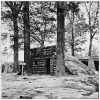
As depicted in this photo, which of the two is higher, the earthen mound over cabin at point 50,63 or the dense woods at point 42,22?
the dense woods at point 42,22

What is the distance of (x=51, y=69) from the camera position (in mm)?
19906

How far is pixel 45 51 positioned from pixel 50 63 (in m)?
1.39

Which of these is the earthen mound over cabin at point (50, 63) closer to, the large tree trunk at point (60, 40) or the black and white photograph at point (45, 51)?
the black and white photograph at point (45, 51)

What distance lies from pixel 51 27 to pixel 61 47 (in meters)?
4.28

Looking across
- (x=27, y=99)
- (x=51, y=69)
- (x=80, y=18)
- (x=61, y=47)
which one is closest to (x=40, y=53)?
(x=51, y=69)

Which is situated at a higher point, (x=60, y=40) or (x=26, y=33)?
(x=26, y=33)

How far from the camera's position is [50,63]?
20188 millimetres

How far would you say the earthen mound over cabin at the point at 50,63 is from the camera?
18.8 meters

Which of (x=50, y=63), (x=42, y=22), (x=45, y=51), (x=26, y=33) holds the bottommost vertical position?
(x=50, y=63)

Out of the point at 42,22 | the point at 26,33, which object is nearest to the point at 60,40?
the point at 26,33

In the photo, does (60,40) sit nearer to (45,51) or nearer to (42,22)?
(42,22)

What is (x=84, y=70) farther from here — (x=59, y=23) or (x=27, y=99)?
(x=27, y=99)

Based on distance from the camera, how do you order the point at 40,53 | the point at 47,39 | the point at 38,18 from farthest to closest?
the point at 40,53
the point at 47,39
the point at 38,18

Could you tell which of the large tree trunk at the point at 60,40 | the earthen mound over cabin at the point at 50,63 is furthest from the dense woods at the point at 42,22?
the earthen mound over cabin at the point at 50,63
